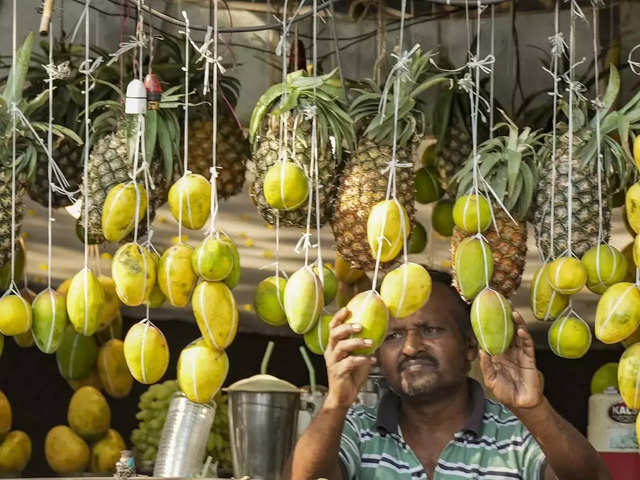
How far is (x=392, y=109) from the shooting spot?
3670 millimetres

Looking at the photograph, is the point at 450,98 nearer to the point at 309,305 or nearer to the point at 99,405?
the point at 309,305

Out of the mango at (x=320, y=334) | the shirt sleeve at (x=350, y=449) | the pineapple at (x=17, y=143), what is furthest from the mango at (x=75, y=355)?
the mango at (x=320, y=334)

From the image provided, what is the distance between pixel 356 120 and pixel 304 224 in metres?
0.35

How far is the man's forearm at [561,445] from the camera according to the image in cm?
355

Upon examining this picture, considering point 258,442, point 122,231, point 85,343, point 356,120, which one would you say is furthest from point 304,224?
point 85,343

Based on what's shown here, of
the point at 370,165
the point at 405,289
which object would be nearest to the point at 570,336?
the point at 405,289

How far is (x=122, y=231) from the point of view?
3.46 m

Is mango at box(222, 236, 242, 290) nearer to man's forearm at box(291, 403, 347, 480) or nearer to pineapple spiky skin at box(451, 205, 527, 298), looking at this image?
man's forearm at box(291, 403, 347, 480)

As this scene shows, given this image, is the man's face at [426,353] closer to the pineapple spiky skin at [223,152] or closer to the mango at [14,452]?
the pineapple spiky skin at [223,152]

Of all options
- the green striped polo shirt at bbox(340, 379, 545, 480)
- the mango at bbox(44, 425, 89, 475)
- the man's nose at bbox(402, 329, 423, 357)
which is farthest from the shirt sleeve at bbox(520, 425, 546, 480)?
the mango at bbox(44, 425, 89, 475)

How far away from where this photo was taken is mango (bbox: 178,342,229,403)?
327cm

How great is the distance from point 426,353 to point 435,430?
263 millimetres

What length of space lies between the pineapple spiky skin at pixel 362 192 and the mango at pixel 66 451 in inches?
62.6

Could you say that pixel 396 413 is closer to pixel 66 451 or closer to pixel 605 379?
pixel 605 379
